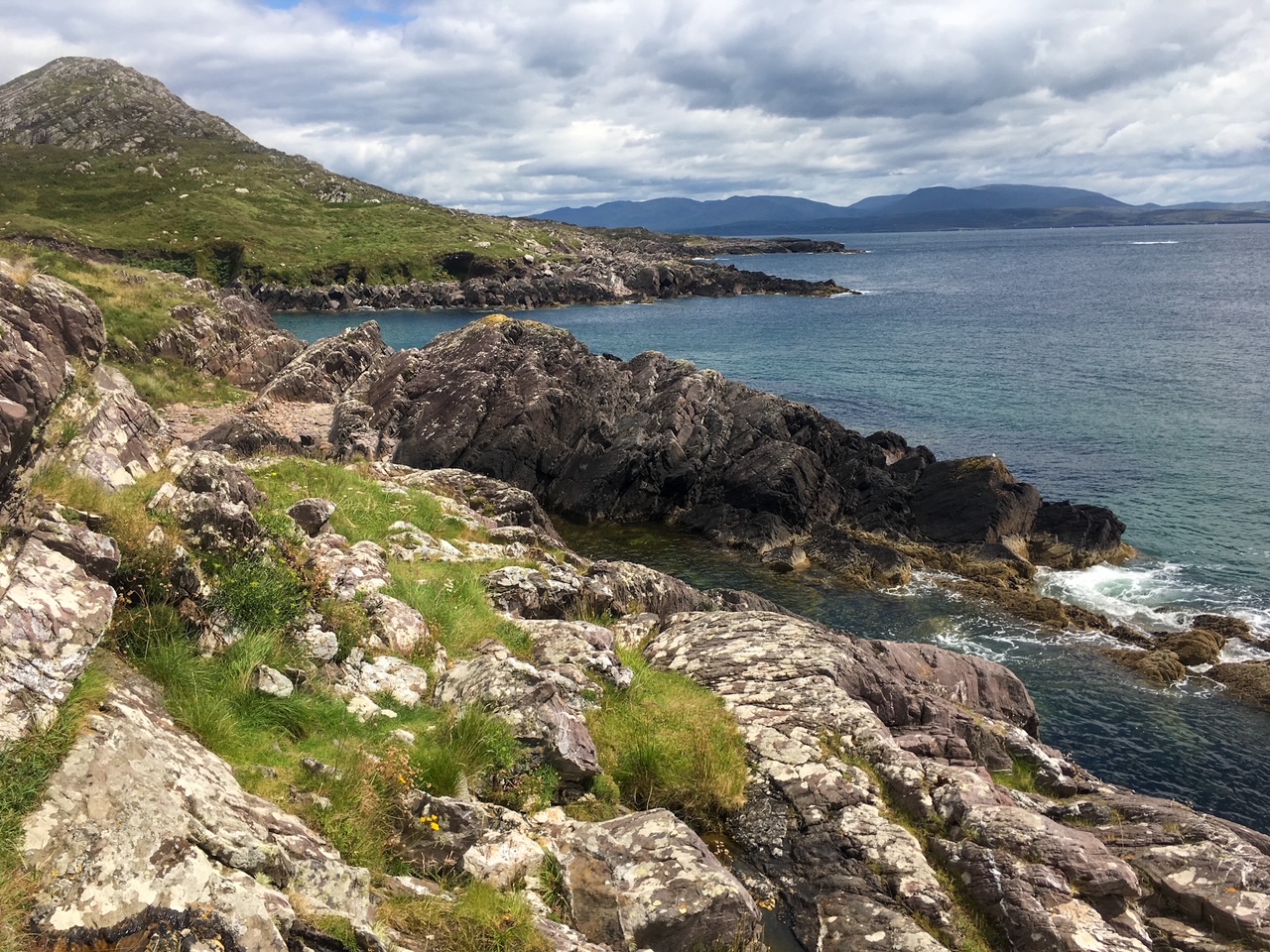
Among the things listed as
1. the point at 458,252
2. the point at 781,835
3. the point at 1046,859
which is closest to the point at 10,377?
the point at 781,835

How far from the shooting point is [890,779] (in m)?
12.7

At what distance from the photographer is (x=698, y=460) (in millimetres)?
42719

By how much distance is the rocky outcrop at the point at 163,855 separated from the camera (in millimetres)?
5070

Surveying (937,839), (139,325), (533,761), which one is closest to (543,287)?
(139,325)

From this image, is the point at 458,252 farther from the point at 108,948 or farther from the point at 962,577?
the point at 108,948

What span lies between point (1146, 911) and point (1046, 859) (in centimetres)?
185

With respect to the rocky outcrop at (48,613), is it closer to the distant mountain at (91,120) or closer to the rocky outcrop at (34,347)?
the rocky outcrop at (34,347)

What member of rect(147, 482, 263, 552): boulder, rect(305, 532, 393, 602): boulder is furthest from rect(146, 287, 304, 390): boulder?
rect(147, 482, 263, 552): boulder

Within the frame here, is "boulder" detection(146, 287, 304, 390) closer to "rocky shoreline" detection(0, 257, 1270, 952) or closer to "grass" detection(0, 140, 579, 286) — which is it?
"rocky shoreline" detection(0, 257, 1270, 952)

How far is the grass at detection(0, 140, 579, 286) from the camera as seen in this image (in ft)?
392

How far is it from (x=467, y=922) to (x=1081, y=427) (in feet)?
190

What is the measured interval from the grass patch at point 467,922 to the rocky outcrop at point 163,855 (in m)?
0.35

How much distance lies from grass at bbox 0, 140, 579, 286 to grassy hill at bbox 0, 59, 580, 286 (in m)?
0.29

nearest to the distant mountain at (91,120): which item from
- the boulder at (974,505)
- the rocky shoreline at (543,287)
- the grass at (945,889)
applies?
the rocky shoreline at (543,287)
